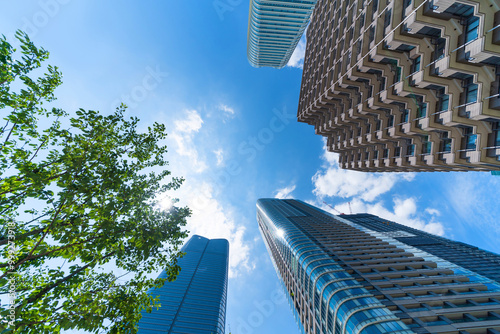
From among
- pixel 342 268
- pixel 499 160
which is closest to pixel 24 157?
pixel 499 160

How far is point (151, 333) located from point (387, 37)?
97701 millimetres

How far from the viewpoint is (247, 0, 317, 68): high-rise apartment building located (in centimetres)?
8719

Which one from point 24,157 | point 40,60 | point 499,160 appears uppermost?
point 40,60

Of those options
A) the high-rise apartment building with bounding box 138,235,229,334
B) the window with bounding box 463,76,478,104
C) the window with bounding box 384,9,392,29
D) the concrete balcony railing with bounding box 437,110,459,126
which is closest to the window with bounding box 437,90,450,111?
the concrete balcony railing with bounding box 437,110,459,126

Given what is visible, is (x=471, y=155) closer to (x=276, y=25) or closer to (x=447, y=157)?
(x=447, y=157)

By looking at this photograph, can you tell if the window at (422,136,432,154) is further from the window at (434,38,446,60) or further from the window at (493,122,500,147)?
the window at (434,38,446,60)

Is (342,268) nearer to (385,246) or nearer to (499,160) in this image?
(385,246)

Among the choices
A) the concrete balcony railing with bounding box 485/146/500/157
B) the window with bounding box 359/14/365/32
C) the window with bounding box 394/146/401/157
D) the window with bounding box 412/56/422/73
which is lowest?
the concrete balcony railing with bounding box 485/146/500/157

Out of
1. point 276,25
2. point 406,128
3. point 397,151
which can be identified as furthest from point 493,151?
point 276,25

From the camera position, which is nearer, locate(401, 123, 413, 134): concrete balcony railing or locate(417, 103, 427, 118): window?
locate(417, 103, 427, 118): window

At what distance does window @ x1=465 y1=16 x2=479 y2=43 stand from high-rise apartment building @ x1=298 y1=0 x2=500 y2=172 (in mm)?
69

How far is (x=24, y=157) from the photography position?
369 inches

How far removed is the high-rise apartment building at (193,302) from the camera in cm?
7100

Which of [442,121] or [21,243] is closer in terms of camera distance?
[21,243]
